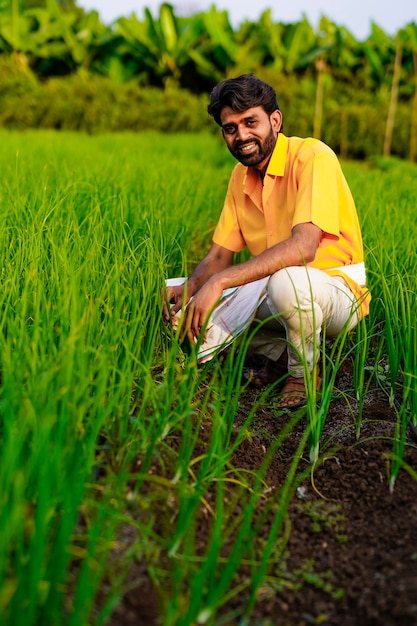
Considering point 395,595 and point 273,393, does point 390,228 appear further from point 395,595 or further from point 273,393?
point 395,595

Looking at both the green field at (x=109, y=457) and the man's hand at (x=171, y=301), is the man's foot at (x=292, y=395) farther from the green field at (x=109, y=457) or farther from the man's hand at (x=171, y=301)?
the man's hand at (x=171, y=301)

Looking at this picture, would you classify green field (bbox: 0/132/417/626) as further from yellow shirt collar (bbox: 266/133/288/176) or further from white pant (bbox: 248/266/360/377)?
yellow shirt collar (bbox: 266/133/288/176)

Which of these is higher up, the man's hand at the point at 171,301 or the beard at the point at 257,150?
the beard at the point at 257,150

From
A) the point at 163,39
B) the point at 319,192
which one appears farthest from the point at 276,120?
the point at 163,39

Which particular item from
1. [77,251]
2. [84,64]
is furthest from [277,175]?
[84,64]

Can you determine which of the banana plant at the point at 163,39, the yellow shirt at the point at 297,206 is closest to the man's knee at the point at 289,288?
the yellow shirt at the point at 297,206

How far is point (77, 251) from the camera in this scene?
2.23 meters

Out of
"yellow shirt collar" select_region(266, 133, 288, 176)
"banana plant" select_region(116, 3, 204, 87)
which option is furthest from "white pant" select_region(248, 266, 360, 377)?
"banana plant" select_region(116, 3, 204, 87)

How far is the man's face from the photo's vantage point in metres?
2.35

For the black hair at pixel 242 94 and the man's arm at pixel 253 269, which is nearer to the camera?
the man's arm at pixel 253 269

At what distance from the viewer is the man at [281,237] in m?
2.20

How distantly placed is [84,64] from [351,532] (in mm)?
13151

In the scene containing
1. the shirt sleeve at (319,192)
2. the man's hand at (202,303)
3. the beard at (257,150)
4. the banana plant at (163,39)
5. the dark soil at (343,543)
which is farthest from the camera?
the banana plant at (163,39)

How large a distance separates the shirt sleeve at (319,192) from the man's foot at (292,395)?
20.0 inches
